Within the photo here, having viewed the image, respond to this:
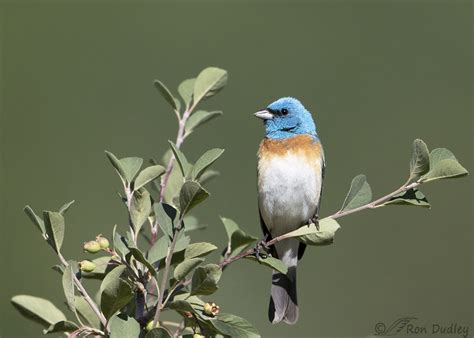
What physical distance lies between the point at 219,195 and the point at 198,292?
3.12 m

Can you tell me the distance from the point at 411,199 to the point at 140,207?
24.0 inches

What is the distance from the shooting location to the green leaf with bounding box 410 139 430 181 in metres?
1.54

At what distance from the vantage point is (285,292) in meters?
2.66

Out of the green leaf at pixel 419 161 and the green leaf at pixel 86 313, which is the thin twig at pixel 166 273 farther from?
the green leaf at pixel 419 161

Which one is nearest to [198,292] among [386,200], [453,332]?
[386,200]

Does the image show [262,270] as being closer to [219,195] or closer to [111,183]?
[219,195]

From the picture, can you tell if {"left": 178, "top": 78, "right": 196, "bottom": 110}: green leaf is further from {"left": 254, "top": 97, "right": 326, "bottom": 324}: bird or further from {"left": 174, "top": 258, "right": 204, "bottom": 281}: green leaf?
{"left": 254, "top": 97, "right": 326, "bottom": 324}: bird

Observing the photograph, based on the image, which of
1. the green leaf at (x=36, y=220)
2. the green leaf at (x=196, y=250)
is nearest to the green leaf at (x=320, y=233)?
the green leaf at (x=196, y=250)

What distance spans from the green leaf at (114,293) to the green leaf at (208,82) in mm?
697

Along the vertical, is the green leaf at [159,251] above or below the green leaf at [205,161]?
below

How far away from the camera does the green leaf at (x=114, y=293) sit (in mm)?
1341

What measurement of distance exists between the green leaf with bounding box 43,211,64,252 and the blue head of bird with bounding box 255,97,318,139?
1.50 meters

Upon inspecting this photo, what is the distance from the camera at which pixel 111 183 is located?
517 cm
